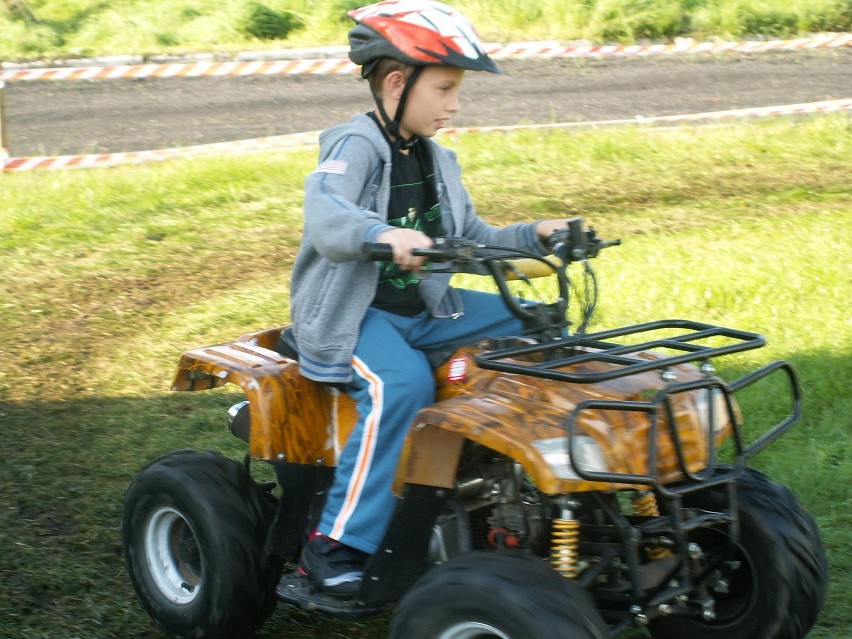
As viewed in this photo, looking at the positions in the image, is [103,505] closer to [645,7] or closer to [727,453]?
[727,453]

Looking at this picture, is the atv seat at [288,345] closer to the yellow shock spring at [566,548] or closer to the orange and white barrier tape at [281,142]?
the yellow shock spring at [566,548]

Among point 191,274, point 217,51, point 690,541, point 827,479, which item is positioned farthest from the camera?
point 217,51

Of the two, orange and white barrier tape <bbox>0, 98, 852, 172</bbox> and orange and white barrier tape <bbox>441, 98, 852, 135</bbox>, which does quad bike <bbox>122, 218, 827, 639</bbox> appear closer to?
orange and white barrier tape <bbox>0, 98, 852, 172</bbox>

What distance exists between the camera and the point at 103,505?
5.13 metres

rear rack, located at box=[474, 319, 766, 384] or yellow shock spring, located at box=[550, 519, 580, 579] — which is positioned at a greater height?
rear rack, located at box=[474, 319, 766, 384]

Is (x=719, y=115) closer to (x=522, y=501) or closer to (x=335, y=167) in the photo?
(x=335, y=167)

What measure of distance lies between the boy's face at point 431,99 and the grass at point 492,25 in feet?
49.9

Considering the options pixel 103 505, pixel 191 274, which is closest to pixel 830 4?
pixel 191 274

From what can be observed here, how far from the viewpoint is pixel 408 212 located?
3.82 meters

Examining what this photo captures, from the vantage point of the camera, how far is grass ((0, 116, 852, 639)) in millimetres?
4758

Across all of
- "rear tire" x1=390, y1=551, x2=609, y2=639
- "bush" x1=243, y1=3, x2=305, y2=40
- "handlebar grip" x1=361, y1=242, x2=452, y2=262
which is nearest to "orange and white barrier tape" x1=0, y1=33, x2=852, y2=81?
"bush" x1=243, y1=3, x2=305, y2=40

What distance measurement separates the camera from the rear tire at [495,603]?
2.84 m

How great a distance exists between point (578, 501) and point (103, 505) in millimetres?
2585

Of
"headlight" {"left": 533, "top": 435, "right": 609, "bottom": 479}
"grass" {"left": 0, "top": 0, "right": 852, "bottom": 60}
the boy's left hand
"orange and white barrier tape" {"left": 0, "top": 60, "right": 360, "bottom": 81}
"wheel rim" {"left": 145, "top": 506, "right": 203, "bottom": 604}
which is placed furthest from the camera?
"grass" {"left": 0, "top": 0, "right": 852, "bottom": 60}
